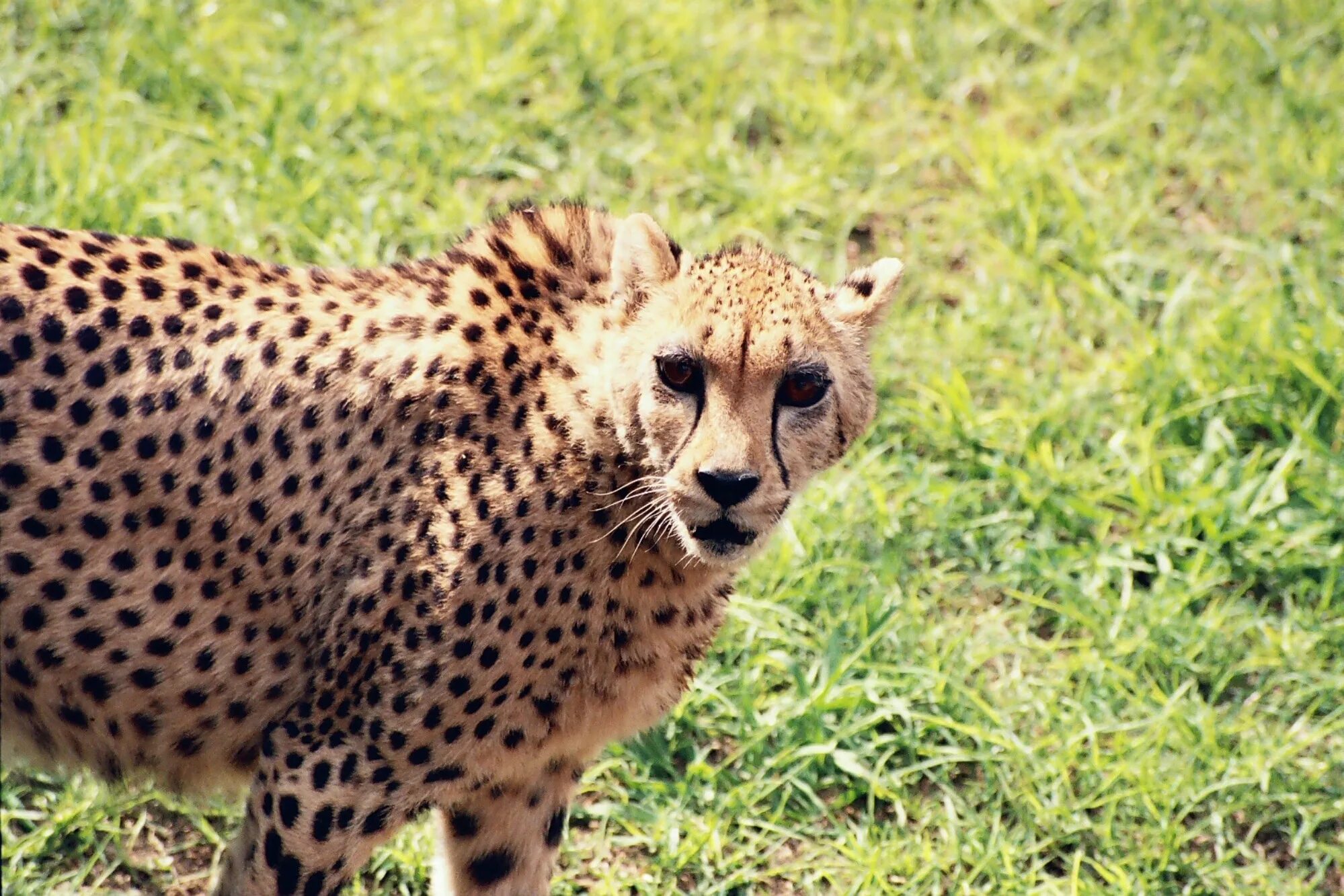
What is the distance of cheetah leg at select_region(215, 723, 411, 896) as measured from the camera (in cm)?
315

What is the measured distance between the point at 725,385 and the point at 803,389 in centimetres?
16

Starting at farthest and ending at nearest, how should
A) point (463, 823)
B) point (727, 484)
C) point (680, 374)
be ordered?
point (463, 823) < point (680, 374) < point (727, 484)

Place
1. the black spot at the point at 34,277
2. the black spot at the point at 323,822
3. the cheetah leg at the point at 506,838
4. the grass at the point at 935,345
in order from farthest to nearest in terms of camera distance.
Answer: the grass at the point at 935,345 → the cheetah leg at the point at 506,838 → the black spot at the point at 34,277 → the black spot at the point at 323,822

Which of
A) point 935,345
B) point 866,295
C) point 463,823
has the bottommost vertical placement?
point 463,823

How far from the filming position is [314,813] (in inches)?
124

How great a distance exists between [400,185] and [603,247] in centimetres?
217

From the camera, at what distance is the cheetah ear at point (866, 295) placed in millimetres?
3301

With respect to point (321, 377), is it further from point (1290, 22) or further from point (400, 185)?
point (1290, 22)

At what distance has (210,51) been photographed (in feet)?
18.7

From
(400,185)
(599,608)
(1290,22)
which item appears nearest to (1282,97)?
(1290,22)

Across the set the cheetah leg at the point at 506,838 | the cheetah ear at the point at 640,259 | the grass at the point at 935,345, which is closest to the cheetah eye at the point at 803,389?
the cheetah ear at the point at 640,259

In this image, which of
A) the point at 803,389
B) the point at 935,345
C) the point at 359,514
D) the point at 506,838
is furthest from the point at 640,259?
the point at 935,345

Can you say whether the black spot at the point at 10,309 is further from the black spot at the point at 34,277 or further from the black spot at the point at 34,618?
the black spot at the point at 34,618

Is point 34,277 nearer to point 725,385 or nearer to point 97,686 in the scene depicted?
point 97,686
